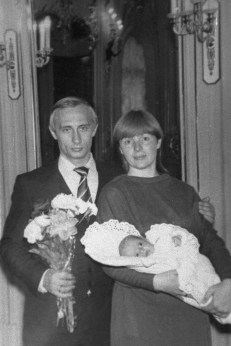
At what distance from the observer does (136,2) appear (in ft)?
13.1

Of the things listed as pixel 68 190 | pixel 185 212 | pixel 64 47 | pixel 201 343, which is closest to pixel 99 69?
pixel 64 47

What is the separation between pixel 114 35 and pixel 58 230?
2497 millimetres

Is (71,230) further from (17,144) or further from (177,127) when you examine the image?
(17,144)

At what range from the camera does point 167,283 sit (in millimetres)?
1986

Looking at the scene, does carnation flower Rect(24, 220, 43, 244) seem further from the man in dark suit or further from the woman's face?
the woman's face

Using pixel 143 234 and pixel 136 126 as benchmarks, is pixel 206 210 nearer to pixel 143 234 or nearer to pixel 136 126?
pixel 143 234

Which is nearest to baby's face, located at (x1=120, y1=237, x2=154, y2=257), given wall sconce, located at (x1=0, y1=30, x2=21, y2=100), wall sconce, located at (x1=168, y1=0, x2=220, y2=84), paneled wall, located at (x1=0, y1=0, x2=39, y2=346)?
wall sconce, located at (x1=168, y1=0, x2=220, y2=84)

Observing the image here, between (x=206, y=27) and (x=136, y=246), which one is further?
(x=206, y=27)

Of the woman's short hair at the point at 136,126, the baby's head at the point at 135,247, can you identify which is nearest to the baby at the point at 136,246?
the baby's head at the point at 135,247

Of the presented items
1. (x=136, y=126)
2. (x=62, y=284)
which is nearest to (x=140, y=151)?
(x=136, y=126)

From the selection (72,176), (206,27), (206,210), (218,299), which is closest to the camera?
(218,299)

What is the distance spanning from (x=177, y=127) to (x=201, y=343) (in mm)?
1798

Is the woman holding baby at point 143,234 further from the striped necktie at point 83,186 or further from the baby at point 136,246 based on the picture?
the striped necktie at point 83,186

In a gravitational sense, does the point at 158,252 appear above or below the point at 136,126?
below
